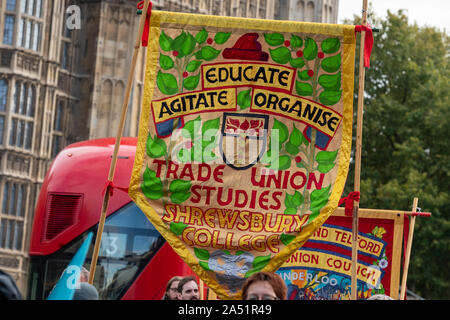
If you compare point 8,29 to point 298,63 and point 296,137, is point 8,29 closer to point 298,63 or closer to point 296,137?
point 298,63

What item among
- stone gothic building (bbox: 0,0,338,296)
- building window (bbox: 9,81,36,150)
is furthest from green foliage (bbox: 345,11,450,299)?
building window (bbox: 9,81,36,150)

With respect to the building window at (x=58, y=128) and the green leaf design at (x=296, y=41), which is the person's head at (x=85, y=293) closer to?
the green leaf design at (x=296, y=41)

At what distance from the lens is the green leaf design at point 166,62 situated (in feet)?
21.2

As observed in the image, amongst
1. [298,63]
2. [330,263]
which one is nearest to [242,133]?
[298,63]

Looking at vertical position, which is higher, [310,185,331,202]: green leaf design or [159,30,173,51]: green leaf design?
[159,30,173,51]: green leaf design

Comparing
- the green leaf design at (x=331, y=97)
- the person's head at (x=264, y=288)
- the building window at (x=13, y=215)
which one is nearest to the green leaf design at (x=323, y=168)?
the green leaf design at (x=331, y=97)

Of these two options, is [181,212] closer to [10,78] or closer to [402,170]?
[402,170]

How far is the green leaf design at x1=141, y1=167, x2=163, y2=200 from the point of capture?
6332mm

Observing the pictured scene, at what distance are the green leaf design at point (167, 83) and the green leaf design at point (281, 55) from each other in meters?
0.65

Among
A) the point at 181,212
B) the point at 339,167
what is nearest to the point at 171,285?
the point at 181,212

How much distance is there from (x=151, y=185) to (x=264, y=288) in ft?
6.45

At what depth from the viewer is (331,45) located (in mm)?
6379

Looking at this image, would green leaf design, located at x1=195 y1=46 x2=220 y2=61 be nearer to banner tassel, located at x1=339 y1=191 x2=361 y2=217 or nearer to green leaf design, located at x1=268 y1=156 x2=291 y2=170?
green leaf design, located at x1=268 y1=156 x2=291 y2=170
